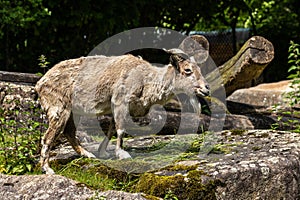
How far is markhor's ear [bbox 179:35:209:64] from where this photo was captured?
6.93m

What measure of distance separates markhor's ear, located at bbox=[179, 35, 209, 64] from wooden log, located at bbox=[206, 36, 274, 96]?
1.82m

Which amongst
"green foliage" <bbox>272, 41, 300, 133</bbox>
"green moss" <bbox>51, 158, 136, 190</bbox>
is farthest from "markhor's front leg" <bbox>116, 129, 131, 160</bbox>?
"green foliage" <bbox>272, 41, 300, 133</bbox>

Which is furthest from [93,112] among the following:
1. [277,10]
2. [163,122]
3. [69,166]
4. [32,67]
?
[277,10]

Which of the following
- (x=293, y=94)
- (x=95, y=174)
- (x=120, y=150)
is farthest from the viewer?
(x=293, y=94)

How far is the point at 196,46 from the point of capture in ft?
23.3

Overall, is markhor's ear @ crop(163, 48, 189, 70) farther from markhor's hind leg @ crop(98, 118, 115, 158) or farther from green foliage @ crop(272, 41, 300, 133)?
green foliage @ crop(272, 41, 300, 133)

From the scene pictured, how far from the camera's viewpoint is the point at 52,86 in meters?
5.70

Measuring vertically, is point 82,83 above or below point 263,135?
above

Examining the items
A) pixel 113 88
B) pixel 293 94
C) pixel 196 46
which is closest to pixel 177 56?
pixel 113 88

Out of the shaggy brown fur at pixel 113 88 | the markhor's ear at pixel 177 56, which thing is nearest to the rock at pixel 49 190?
the shaggy brown fur at pixel 113 88

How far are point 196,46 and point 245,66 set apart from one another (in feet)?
7.62

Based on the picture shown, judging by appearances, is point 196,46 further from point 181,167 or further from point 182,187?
point 182,187

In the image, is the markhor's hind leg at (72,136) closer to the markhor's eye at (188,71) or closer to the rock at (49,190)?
the rock at (49,190)

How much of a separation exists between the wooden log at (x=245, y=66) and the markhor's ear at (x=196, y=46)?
182 centimetres
